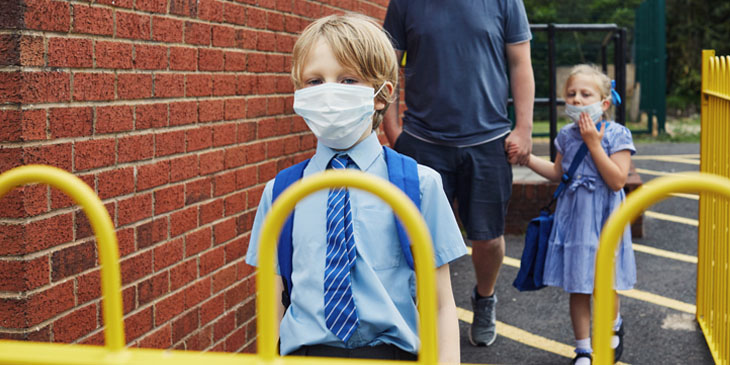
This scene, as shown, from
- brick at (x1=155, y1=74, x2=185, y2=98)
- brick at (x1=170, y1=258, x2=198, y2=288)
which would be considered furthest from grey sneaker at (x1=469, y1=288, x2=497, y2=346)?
brick at (x1=155, y1=74, x2=185, y2=98)

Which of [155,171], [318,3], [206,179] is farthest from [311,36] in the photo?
[318,3]

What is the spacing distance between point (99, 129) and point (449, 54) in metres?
1.92

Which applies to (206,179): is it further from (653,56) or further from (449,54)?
(653,56)

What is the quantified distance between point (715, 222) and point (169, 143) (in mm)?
2763

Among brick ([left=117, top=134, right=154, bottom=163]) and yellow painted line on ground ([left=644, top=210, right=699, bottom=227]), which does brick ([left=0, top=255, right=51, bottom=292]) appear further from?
yellow painted line on ground ([left=644, top=210, right=699, bottom=227])

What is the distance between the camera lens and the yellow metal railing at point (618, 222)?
128cm

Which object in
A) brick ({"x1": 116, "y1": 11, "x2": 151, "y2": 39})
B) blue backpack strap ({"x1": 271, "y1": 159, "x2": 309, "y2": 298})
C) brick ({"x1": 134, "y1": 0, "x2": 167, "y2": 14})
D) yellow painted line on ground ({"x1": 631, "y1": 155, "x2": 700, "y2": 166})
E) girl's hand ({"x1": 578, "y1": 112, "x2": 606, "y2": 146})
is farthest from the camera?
yellow painted line on ground ({"x1": 631, "y1": 155, "x2": 700, "y2": 166})

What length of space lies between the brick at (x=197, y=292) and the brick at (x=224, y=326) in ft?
0.62

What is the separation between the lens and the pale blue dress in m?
3.91

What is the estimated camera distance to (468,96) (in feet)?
13.2

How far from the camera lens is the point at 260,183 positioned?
3959mm

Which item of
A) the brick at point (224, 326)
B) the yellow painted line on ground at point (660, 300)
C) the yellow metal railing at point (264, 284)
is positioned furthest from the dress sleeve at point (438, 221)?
the yellow painted line on ground at point (660, 300)

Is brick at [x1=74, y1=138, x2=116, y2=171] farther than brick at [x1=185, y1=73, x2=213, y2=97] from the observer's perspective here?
No

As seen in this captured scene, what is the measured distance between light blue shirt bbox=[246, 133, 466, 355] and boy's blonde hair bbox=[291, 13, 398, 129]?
304mm
